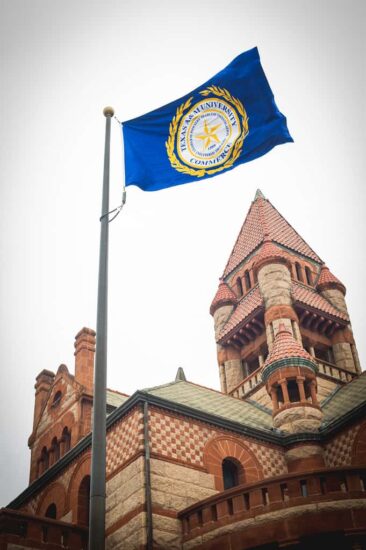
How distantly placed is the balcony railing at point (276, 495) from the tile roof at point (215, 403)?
17.4ft

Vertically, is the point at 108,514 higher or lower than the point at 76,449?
lower

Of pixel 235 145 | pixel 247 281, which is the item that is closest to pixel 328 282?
pixel 247 281

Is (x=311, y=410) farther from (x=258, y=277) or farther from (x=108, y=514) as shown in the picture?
(x=258, y=277)

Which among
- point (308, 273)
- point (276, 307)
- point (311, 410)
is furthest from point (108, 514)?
point (308, 273)

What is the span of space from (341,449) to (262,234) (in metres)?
19.6

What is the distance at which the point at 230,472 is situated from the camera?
23.1m

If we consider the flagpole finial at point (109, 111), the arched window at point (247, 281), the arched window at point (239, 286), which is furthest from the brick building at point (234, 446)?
the flagpole finial at point (109, 111)

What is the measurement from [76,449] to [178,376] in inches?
290

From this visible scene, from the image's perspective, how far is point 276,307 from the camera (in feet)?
113

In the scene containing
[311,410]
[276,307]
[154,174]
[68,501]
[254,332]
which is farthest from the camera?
[254,332]

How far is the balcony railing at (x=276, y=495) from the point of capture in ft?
57.0

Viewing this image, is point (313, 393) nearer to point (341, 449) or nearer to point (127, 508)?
point (341, 449)

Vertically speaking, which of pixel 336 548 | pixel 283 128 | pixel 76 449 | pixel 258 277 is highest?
pixel 258 277

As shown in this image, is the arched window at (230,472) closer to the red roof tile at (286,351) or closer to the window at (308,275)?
the red roof tile at (286,351)
